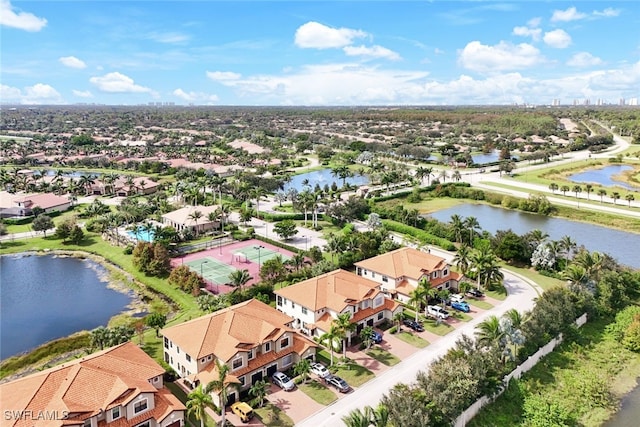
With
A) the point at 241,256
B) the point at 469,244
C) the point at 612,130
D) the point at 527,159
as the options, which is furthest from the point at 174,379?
the point at 612,130

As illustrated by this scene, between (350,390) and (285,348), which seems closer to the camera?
(350,390)

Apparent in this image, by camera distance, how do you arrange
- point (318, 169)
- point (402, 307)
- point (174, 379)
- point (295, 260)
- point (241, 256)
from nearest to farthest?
1. point (174, 379)
2. point (402, 307)
3. point (295, 260)
4. point (241, 256)
5. point (318, 169)

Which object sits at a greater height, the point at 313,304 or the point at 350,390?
the point at 313,304

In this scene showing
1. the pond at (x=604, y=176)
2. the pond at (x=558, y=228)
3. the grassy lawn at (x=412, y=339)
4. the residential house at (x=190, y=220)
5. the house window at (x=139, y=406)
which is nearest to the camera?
the house window at (x=139, y=406)

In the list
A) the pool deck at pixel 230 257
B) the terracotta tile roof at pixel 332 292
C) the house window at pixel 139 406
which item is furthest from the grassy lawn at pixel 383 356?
the pool deck at pixel 230 257

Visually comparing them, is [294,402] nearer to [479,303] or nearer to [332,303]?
[332,303]

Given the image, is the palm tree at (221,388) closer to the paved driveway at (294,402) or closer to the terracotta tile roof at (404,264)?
the paved driveway at (294,402)

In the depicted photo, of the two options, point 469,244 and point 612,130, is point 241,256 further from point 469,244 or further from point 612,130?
point 612,130

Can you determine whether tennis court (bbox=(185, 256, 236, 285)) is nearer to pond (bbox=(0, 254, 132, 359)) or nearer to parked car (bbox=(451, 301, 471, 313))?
pond (bbox=(0, 254, 132, 359))
